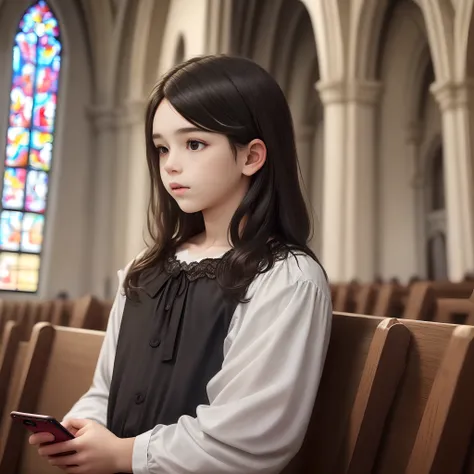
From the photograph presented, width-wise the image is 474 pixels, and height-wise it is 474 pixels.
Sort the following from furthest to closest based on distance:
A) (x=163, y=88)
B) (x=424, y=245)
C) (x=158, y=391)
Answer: (x=424, y=245) → (x=163, y=88) → (x=158, y=391)

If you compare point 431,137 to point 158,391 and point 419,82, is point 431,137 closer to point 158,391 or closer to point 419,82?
point 419,82

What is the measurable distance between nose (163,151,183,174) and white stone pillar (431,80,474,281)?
318 inches

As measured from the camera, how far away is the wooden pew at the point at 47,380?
1789mm

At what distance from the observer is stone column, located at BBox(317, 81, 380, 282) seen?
965cm

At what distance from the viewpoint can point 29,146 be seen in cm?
1362

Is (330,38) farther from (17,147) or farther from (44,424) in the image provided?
(44,424)

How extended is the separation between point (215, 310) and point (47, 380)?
804 mm

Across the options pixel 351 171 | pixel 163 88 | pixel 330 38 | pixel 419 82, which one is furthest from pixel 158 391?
pixel 419 82

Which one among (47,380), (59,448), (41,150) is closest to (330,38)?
(41,150)

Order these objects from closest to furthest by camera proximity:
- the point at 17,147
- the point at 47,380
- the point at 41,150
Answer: the point at 47,380 → the point at 17,147 → the point at 41,150

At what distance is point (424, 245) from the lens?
1520cm

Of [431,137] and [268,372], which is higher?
[431,137]

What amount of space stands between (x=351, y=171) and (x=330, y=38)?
80.0 inches

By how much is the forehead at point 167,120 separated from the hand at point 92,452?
632 mm
